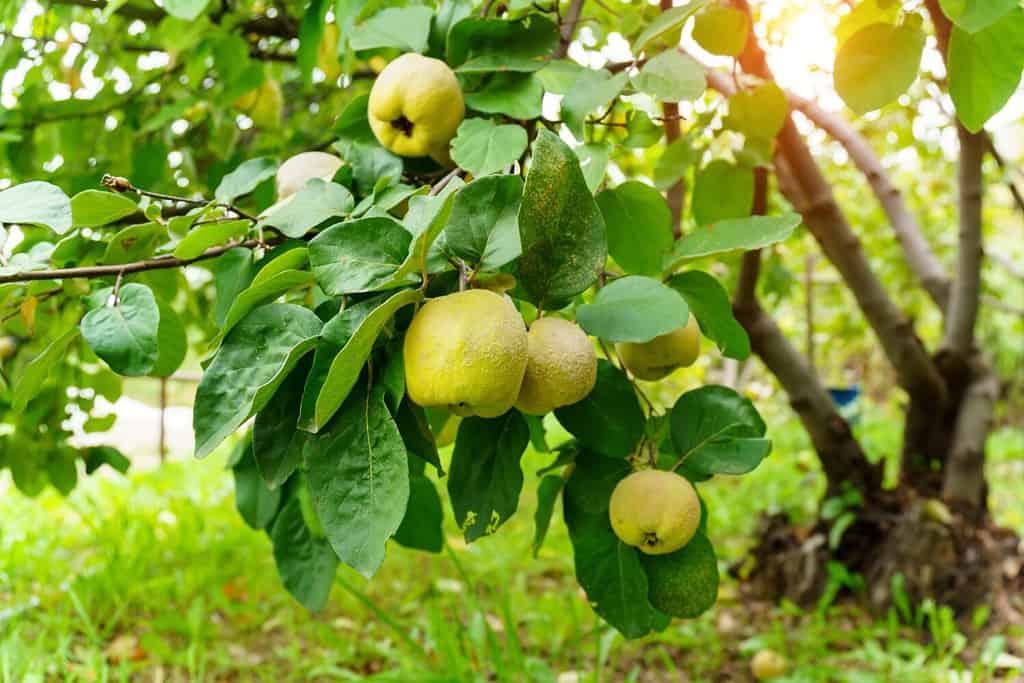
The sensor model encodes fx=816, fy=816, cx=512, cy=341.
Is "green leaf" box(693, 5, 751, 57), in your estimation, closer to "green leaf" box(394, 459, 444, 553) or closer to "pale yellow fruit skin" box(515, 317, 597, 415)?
"pale yellow fruit skin" box(515, 317, 597, 415)

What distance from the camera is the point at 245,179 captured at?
37.2 inches

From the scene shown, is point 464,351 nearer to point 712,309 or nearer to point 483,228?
point 483,228

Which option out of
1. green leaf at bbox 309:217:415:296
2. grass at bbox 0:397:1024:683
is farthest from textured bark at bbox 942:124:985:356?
green leaf at bbox 309:217:415:296

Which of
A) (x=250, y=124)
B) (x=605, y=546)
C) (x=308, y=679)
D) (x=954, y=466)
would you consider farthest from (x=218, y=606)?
(x=954, y=466)

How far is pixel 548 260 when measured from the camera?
27.3 inches

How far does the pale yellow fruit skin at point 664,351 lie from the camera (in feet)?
3.16

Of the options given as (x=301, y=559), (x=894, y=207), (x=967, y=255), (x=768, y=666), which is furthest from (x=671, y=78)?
(x=894, y=207)

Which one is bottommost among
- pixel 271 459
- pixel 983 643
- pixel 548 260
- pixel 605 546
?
pixel 983 643

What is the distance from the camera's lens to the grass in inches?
75.5

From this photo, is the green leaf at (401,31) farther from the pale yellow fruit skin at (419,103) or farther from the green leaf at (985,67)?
the green leaf at (985,67)

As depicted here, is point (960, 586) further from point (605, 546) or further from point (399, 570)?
point (605, 546)

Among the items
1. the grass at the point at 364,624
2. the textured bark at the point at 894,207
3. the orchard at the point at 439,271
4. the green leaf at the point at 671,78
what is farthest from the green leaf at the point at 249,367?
the textured bark at the point at 894,207

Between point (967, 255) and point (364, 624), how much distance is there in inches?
79.3

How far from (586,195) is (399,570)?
7.33 feet
